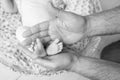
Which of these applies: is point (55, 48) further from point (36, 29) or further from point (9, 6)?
point (9, 6)

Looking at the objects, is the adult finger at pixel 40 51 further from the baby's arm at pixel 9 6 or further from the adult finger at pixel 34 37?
the baby's arm at pixel 9 6

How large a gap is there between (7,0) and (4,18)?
0.13 meters

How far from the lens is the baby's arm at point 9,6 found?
3.48ft

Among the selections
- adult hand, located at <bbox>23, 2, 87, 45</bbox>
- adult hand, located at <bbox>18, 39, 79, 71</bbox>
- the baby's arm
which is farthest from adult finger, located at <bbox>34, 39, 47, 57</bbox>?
the baby's arm

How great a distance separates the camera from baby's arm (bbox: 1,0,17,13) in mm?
1061

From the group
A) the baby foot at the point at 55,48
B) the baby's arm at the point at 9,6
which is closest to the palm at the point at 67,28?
the baby foot at the point at 55,48

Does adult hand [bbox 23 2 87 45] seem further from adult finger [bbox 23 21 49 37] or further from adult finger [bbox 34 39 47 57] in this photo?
Answer: adult finger [bbox 34 39 47 57]

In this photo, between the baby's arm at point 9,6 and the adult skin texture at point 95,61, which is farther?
the baby's arm at point 9,6

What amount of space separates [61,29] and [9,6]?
41 centimetres

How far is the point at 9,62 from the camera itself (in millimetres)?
991

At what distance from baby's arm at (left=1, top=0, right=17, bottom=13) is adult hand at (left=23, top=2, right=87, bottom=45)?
0.31 meters

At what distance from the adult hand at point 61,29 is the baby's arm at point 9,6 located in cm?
31

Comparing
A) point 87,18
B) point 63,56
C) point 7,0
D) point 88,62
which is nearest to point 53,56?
point 63,56

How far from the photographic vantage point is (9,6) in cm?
109
